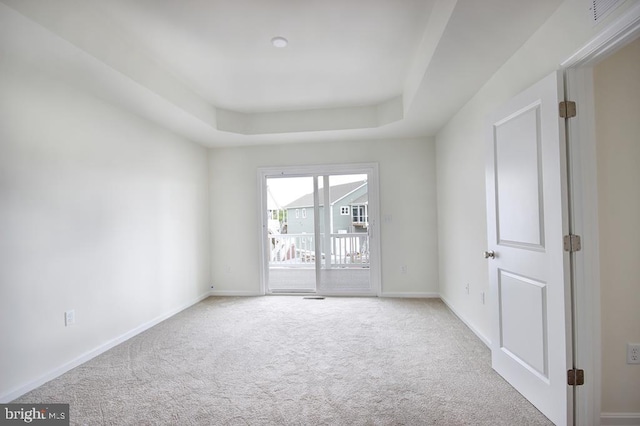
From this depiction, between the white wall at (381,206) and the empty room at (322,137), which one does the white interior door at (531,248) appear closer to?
the empty room at (322,137)

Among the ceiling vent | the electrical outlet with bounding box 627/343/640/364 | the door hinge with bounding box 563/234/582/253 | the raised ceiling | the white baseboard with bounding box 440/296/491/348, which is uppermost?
the raised ceiling

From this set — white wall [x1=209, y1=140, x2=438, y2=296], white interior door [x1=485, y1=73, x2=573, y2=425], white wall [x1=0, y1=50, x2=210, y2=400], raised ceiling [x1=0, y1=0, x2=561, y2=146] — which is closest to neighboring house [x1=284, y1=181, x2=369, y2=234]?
white wall [x1=209, y1=140, x2=438, y2=296]

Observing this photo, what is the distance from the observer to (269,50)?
2600 mm

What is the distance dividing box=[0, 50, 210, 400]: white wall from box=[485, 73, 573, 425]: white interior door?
338 cm

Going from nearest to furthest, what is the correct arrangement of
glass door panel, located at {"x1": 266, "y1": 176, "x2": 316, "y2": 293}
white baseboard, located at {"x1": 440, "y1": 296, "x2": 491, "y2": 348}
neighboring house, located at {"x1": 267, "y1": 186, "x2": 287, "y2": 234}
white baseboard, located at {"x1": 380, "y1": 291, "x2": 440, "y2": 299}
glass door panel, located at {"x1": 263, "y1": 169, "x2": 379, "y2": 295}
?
white baseboard, located at {"x1": 440, "y1": 296, "x2": 491, "y2": 348} < white baseboard, located at {"x1": 380, "y1": 291, "x2": 440, "y2": 299} < glass door panel, located at {"x1": 263, "y1": 169, "x2": 379, "y2": 295} < glass door panel, located at {"x1": 266, "y1": 176, "x2": 316, "y2": 293} < neighboring house, located at {"x1": 267, "y1": 186, "x2": 287, "y2": 234}

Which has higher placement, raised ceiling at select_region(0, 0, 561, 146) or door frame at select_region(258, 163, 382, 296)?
raised ceiling at select_region(0, 0, 561, 146)

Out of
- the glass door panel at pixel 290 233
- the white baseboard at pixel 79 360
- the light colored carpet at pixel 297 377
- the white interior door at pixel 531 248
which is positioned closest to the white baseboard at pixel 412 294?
the light colored carpet at pixel 297 377

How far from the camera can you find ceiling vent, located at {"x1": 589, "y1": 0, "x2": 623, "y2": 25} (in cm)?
134

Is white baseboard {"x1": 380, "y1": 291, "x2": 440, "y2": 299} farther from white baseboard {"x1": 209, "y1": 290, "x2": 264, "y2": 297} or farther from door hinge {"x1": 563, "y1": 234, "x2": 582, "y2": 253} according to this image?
door hinge {"x1": 563, "y1": 234, "x2": 582, "y2": 253}

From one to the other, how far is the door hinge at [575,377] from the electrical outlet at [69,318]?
3.50 m

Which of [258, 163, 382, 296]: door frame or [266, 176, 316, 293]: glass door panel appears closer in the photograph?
[258, 163, 382, 296]: door frame

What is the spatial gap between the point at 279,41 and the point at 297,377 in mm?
2637

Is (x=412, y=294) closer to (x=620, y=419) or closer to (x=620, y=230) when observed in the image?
(x=620, y=419)

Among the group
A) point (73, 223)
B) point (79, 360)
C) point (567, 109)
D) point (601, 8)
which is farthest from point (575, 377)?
point (73, 223)
